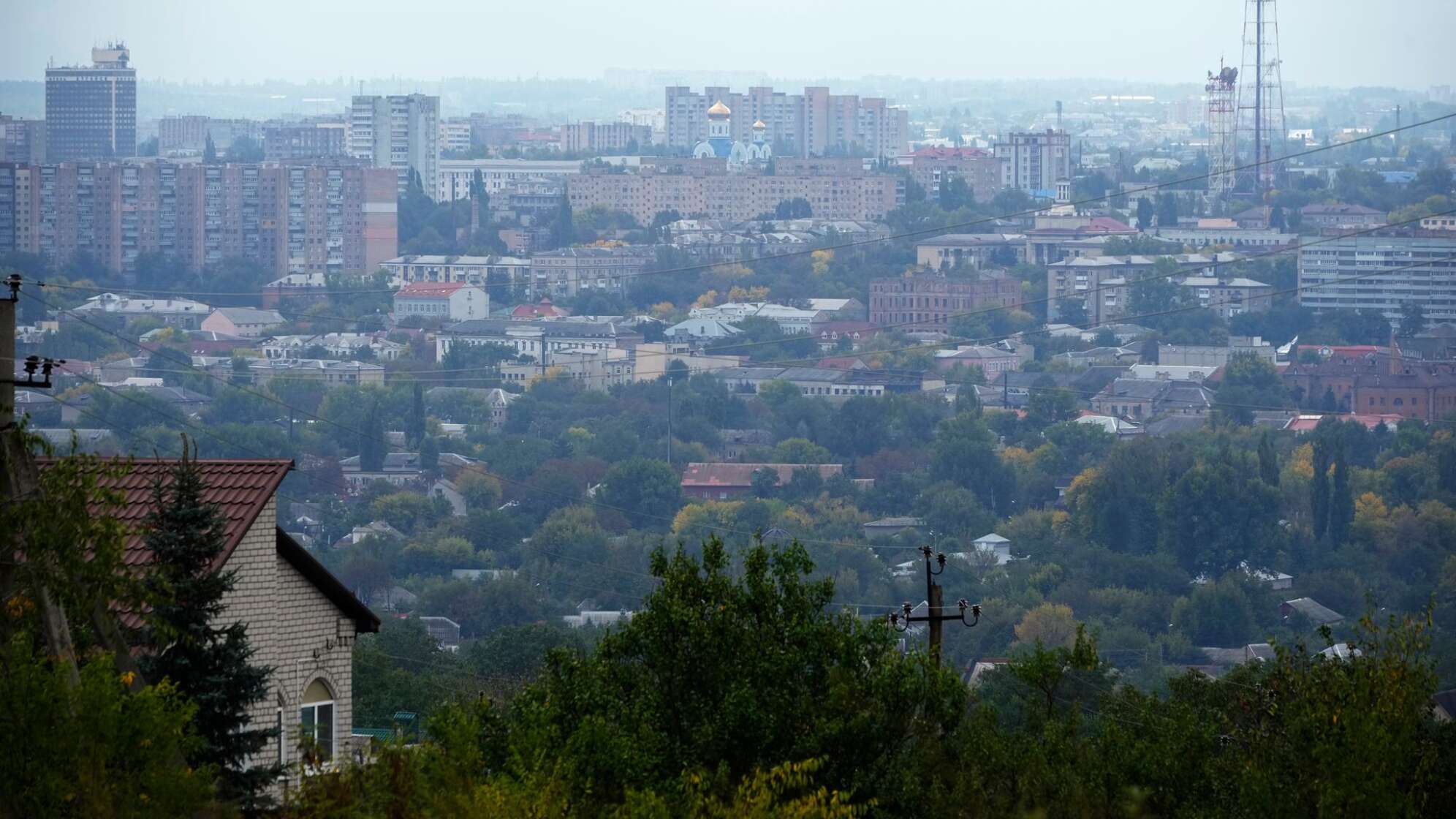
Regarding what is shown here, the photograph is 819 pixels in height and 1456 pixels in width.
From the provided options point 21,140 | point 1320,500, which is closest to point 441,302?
point 21,140

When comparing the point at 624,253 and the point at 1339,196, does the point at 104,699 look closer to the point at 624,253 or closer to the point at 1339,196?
the point at 624,253

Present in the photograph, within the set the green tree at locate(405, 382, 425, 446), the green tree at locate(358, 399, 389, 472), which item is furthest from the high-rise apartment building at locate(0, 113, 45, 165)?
the green tree at locate(405, 382, 425, 446)

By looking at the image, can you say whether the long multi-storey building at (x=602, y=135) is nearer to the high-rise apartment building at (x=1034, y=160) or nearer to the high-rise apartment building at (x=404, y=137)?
the high-rise apartment building at (x=404, y=137)

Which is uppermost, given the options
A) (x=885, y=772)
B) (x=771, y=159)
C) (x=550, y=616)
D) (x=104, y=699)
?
(x=771, y=159)

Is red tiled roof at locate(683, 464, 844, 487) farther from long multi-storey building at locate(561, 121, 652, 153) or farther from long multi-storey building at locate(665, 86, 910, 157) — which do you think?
long multi-storey building at locate(561, 121, 652, 153)

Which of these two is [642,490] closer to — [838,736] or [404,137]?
[838,736]

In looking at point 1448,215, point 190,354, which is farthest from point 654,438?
point 1448,215
